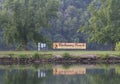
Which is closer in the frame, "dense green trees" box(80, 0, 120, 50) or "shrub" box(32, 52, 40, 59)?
"shrub" box(32, 52, 40, 59)

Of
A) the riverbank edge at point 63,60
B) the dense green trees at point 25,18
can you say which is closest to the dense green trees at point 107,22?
the dense green trees at point 25,18

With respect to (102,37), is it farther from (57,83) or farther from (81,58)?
(57,83)

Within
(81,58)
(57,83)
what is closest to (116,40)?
(81,58)

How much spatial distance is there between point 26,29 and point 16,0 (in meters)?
4.22

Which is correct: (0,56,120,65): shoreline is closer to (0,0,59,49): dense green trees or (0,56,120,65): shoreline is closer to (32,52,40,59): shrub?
(32,52,40,59): shrub

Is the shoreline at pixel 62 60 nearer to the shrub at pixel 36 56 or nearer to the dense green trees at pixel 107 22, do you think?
the shrub at pixel 36 56

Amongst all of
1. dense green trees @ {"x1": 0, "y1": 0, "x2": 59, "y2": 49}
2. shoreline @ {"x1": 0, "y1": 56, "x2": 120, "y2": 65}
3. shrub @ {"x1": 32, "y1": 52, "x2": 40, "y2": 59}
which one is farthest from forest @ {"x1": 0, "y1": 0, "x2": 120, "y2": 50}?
shrub @ {"x1": 32, "y1": 52, "x2": 40, "y2": 59}

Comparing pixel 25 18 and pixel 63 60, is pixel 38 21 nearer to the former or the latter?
pixel 25 18

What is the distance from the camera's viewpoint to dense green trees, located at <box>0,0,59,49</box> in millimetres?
57156

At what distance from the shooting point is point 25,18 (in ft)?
188

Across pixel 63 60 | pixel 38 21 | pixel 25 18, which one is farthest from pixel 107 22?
pixel 63 60

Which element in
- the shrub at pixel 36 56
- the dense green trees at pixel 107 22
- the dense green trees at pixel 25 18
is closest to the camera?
the shrub at pixel 36 56

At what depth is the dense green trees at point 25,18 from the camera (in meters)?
57.2

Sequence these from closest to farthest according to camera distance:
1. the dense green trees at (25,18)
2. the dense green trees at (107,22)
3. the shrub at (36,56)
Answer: the shrub at (36,56), the dense green trees at (25,18), the dense green trees at (107,22)
